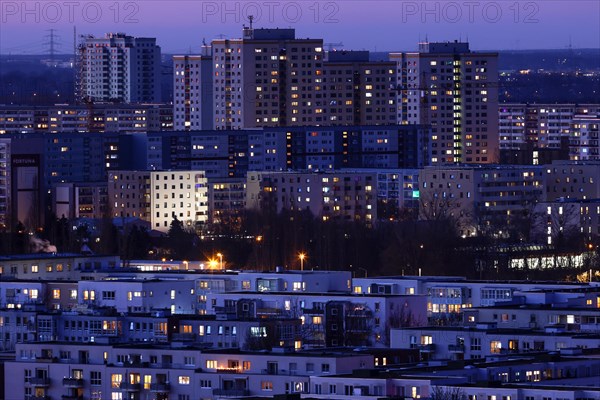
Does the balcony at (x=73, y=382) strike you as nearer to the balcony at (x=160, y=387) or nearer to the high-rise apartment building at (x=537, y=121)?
the balcony at (x=160, y=387)

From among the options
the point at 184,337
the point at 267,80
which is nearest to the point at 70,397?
the point at 184,337

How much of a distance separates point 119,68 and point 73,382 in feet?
231

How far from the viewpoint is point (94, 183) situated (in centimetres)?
Answer: 6309

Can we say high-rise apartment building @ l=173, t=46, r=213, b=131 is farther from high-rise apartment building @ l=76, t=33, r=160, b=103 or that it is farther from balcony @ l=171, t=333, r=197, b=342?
balcony @ l=171, t=333, r=197, b=342

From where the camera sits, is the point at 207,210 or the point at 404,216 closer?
the point at 404,216

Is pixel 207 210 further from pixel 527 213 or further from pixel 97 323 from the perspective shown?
pixel 97 323

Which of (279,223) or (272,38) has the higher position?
(272,38)

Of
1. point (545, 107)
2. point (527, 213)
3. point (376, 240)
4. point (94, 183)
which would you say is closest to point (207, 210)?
point (94, 183)

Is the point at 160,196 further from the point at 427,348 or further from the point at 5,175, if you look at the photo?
the point at 427,348

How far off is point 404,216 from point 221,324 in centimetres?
2687

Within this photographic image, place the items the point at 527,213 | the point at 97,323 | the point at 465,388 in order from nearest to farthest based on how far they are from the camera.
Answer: the point at 465,388 → the point at 97,323 → the point at 527,213

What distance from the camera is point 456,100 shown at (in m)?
76.2

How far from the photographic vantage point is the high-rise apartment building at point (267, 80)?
74812 mm

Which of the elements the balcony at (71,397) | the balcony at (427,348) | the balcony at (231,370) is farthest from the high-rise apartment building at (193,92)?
the balcony at (231,370)
